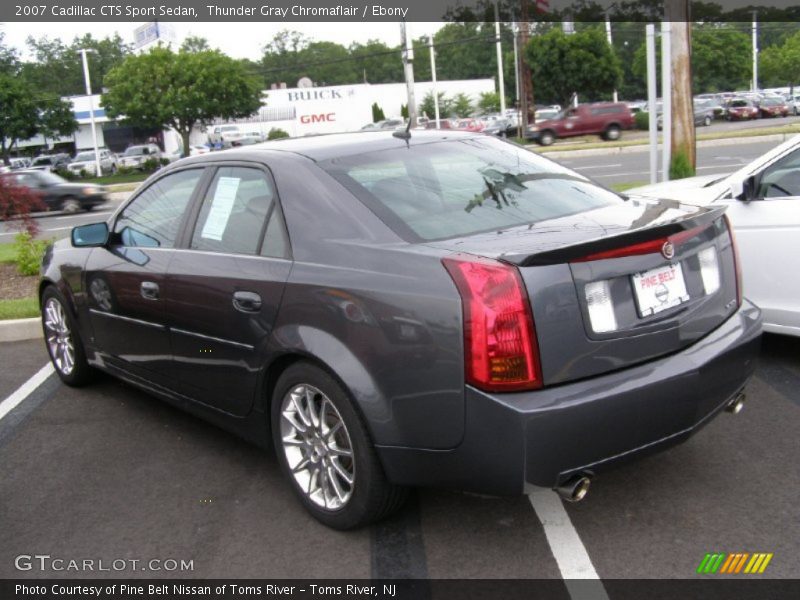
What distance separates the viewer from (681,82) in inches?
504

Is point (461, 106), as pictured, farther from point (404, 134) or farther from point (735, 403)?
point (735, 403)

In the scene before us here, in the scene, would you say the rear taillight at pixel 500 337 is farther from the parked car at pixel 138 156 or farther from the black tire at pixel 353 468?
the parked car at pixel 138 156

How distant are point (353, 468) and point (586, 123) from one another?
39.0 metres

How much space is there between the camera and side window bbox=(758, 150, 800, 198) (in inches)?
208

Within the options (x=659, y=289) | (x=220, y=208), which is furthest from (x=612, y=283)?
(x=220, y=208)

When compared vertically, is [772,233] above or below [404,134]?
below

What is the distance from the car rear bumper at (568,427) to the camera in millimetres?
2943

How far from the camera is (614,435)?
10.0 ft

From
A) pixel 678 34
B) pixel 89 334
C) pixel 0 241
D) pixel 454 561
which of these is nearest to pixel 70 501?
pixel 89 334

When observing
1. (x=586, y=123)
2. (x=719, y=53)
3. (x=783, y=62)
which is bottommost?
(x=586, y=123)

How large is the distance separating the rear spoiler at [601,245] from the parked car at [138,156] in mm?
45008

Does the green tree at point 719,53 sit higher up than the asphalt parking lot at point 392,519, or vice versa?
the green tree at point 719,53

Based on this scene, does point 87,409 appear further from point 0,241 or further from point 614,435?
point 0,241

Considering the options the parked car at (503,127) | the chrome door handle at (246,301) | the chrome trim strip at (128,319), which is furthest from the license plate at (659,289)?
the parked car at (503,127)
